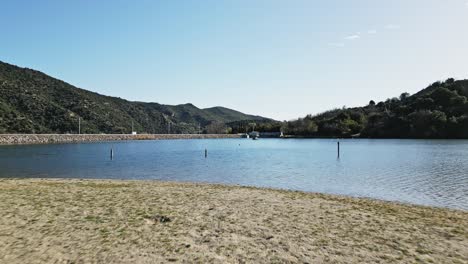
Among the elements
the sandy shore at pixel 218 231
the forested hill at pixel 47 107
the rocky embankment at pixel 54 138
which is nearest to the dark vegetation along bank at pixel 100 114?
the forested hill at pixel 47 107

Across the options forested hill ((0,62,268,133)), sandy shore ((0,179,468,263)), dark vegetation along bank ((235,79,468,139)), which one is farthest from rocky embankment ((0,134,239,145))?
dark vegetation along bank ((235,79,468,139))

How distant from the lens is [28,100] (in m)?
124

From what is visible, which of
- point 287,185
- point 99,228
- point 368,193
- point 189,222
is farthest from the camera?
point 287,185

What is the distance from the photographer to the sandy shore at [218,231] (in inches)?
285

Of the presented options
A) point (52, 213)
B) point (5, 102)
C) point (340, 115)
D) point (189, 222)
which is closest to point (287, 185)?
point (189, 222)

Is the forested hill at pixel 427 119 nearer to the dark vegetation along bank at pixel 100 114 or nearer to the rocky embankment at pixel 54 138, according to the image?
the dark vegetation along bank at pixel 100 114

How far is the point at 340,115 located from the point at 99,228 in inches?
7202

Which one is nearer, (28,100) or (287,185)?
A: (287,185)

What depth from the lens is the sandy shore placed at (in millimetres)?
7238

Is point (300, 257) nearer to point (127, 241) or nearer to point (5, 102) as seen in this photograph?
point (127, 241)

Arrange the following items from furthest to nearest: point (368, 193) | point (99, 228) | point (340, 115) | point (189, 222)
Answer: point (340, 115)
point (368, 193)
point (189, 222)
point (99, 228)

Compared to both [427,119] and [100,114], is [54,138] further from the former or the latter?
[427,119]

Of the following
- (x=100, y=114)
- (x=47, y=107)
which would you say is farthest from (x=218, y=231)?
(x=100, y=114)

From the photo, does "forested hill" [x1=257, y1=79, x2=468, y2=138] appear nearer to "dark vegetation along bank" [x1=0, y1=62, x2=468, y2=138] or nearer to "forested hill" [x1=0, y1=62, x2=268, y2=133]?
"dark vegetation along bank" [x1=0, y1=62, x2=468, y2=138]
